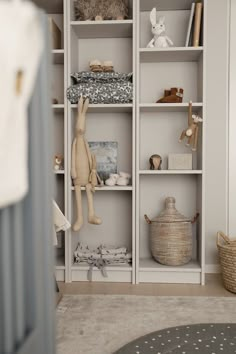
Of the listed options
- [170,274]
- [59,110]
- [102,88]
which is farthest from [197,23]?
[170,274]

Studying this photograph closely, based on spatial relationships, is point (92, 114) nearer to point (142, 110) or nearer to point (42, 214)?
point (142, 110)

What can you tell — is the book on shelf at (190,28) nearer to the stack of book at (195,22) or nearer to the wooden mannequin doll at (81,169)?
the stack of book at (195,22)

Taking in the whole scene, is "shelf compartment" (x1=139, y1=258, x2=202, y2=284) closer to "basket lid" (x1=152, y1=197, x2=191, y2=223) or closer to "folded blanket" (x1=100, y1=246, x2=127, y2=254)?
"folded blanket" (x1=100, y1=246, x2=127, y2=254)

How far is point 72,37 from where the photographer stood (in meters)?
2.78

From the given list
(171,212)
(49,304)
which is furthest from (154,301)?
(49,304)

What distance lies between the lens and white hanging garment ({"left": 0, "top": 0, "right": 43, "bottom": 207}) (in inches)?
21.1

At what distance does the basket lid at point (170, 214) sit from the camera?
109 inches

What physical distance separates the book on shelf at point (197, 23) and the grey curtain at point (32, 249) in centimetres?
211

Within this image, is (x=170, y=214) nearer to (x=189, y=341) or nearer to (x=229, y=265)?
(x=229, y=265)

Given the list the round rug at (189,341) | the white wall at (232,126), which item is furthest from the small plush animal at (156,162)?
the round rug at (189,341)

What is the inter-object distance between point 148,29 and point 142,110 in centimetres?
61

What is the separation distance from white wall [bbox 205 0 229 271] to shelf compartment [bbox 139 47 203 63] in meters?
0.18

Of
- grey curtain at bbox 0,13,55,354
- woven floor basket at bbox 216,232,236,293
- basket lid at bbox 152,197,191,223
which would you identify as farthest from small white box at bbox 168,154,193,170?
grey curtain at bbox 0,13,55,354

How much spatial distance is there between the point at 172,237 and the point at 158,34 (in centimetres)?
136
